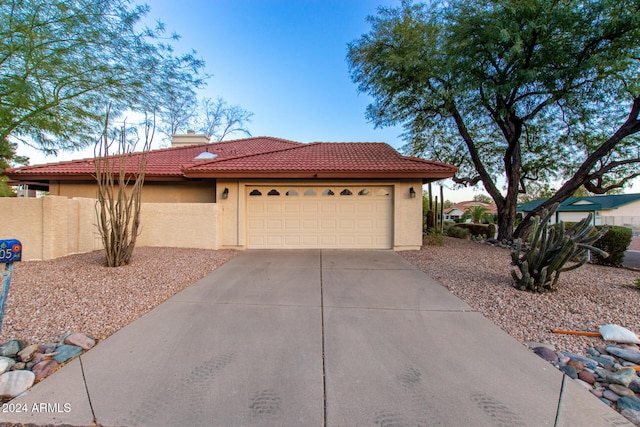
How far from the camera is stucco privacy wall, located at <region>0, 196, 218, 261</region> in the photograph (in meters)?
6.91

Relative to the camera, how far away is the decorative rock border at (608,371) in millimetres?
2383

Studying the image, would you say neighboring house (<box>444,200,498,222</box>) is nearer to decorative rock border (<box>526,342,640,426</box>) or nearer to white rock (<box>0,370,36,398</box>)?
decorative rock border (<box>526,342,640,426</box>)

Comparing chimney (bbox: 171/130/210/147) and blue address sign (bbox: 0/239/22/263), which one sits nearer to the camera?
blue address sign (bbox: 0/239/22/263)

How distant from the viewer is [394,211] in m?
9.44

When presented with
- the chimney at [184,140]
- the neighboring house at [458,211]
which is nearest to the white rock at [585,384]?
the chimney at [184,140]

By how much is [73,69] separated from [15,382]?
31.8ft

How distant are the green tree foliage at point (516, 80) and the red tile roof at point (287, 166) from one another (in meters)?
3.11

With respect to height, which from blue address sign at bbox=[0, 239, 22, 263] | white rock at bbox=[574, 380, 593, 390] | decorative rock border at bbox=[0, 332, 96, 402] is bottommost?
white rock at bbox=[574, 380, 593, 390]

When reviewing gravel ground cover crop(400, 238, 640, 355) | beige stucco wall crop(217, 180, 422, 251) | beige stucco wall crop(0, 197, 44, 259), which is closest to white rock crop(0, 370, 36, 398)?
gravel ground cover crop(400, 238, 640, 355)

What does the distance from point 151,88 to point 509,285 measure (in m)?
12.5

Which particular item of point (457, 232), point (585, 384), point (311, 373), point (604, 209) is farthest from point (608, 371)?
point (604, 209)

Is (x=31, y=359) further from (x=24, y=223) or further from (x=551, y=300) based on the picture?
(x=551, y=300)

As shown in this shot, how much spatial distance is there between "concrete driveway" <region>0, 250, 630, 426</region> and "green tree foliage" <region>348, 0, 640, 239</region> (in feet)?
28.5

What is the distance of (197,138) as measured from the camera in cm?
1514
